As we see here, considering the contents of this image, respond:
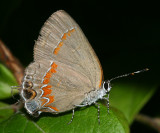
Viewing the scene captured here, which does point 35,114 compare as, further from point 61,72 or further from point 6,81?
point 6,81

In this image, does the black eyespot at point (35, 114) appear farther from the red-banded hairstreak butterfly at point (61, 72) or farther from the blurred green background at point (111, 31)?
the blurred green background at point (111, 31)

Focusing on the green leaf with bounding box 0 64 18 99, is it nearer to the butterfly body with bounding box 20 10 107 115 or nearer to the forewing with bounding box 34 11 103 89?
the butterfly body with bounding box 20 10 107 115

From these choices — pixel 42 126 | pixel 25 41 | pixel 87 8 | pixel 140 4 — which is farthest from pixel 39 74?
pixel 140 4

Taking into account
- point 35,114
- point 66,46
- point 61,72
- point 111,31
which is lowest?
point 111,31

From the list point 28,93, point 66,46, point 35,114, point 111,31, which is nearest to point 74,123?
point 35,114

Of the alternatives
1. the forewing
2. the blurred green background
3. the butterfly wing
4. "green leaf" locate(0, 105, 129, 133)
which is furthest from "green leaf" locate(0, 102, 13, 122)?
the blurred green background

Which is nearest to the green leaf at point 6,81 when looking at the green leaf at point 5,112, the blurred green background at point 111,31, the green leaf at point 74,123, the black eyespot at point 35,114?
the green leaf at point 5,112
